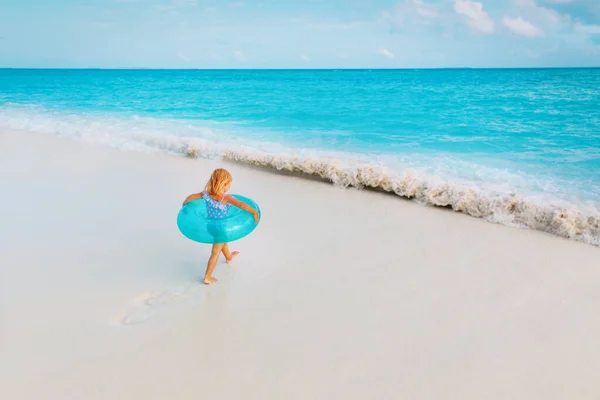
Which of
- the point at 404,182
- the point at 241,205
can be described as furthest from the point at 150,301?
the point at 404,182

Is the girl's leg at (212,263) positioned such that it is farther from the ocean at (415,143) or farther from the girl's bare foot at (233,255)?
the ocean at (415,143)

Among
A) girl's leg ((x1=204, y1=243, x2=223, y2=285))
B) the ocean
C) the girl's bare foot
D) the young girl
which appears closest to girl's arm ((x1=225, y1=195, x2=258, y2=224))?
the young girl

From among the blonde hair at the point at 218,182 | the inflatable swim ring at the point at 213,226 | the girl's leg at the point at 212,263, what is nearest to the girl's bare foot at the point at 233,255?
the girl's leg at the point at 212,263

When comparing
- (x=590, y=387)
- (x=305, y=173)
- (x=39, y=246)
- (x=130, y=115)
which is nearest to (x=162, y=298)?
(x=39, y=246)

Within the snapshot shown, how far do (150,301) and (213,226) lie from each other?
28.7 inches

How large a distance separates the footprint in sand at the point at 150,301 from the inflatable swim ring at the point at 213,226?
426 millimetres

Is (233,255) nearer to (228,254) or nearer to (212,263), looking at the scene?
(228,254)

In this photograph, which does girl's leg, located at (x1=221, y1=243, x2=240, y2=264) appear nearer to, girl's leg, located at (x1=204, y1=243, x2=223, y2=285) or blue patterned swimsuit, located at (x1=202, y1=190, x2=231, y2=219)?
girl's leg, located at (x1=204, y1=243, x2=223, y2=285)

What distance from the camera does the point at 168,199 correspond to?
17.7 feet

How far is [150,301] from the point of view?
3215 millimetres

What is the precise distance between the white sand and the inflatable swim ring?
440 mm

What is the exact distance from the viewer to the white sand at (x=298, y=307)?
2426 millimetres

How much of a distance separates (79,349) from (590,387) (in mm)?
2973

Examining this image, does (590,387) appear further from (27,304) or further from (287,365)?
(27,304)
